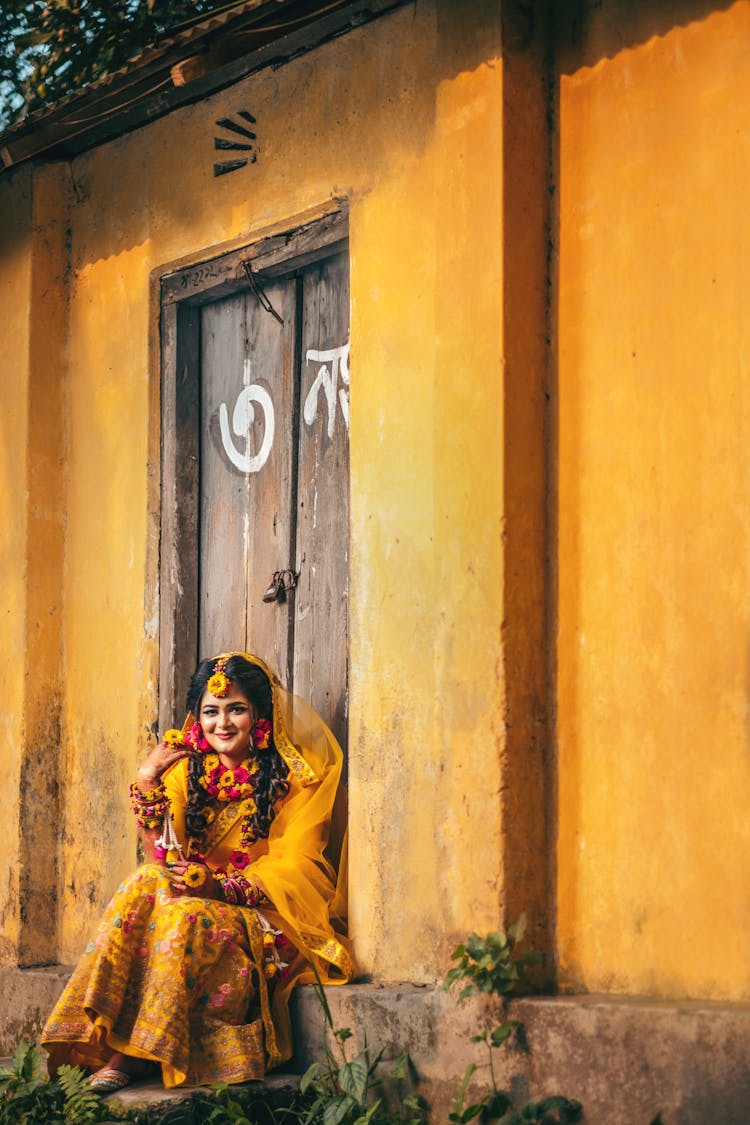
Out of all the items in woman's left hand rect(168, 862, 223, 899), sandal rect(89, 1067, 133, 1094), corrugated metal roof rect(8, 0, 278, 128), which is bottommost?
sandal rect(89, 1067, 133, 1094)

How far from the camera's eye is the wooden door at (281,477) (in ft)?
18.0

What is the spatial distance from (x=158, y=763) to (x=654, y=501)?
2.03 meters

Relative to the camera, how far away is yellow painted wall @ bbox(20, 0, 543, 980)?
4492mm

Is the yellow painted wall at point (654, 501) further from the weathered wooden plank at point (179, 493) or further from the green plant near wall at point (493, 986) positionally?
the weathered wooden plank at point (179, 493)

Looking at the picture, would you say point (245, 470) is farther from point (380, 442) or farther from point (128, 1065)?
point (128, 1065)

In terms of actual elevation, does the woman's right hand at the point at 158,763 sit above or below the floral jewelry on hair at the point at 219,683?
below

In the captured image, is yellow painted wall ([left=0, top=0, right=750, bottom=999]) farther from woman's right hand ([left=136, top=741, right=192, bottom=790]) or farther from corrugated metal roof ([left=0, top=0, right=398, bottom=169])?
woman's right hand ([left=136, top=741, right=192, bottom=790])

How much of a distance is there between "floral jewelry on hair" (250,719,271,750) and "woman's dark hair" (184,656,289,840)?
0.07 ft

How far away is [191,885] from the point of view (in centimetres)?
481

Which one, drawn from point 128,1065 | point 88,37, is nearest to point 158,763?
point 128,1065

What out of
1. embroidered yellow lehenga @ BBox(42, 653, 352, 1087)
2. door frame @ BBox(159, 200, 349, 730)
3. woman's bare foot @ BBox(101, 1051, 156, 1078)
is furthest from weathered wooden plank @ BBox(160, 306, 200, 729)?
woman's bare foot @ BBox(101, 1051, 156, 1078)

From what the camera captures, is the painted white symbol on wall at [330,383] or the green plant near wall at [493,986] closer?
the green plant near wall at [493,986]

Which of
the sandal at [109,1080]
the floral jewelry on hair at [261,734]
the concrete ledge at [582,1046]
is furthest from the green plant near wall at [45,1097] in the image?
the floral jewelry on hair at [261,734]

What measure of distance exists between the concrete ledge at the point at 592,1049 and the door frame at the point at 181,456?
5.44 ft
